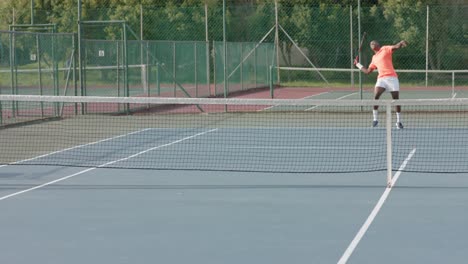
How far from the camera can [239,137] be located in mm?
16203

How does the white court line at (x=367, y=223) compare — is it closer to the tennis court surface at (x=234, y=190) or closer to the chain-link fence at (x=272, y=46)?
the tennis court surface at (x=234, y=190)

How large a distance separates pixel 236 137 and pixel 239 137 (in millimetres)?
68

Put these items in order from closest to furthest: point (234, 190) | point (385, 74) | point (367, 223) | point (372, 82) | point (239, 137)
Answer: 1. point (367, 223)
2. point (234, 190)
3. point (239, 137)
4. point (385, 74)
5. point (372, 82)

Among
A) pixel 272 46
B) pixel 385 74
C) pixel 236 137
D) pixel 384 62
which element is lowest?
pixel 236 137

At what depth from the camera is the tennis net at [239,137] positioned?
1195cm

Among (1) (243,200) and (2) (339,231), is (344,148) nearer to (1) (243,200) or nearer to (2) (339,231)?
(1) (243,200)

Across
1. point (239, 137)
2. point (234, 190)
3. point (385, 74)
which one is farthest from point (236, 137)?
point (234, 190)

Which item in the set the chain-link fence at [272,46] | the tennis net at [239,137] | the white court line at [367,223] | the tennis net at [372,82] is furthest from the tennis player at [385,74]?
the tennis net at [372,82]

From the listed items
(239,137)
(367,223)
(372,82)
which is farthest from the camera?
(372,82)

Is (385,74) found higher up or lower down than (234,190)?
higher up

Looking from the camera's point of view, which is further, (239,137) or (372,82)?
(372,82)

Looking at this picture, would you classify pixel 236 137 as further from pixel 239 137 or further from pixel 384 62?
pixel 384 62

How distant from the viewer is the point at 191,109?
76.4 feet

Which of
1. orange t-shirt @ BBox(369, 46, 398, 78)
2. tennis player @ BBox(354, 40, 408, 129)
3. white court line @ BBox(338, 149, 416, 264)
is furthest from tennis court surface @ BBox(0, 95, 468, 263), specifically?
orange t-shirt @ BBox(369, 46, 398, 78)
